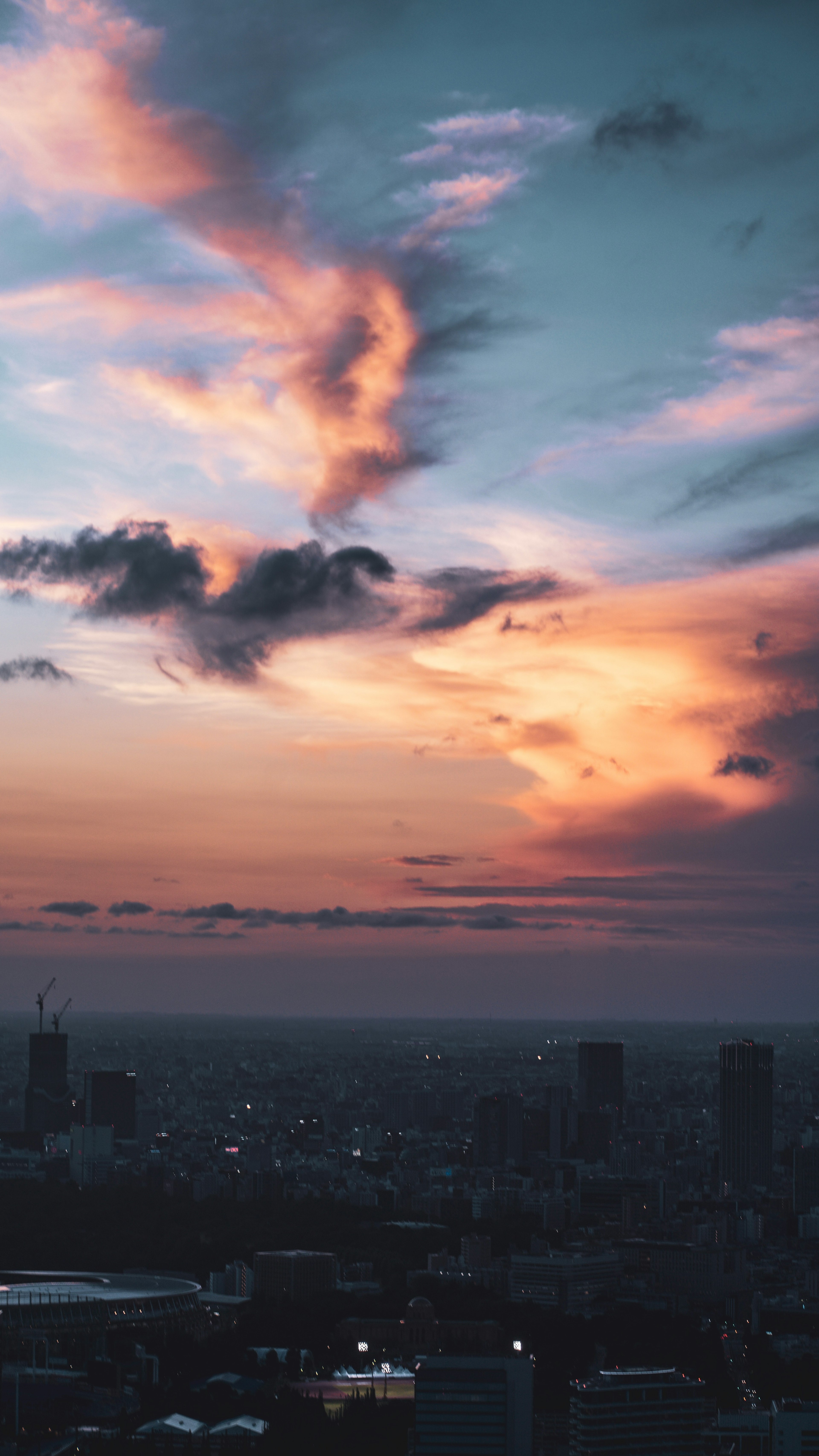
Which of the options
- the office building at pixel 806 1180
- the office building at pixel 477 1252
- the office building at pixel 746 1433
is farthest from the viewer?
the office building at pixel 806 1180

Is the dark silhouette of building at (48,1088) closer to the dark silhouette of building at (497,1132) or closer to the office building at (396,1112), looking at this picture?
the office building at (396,1112)

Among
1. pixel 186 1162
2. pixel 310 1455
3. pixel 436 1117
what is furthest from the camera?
pixel 436 1117

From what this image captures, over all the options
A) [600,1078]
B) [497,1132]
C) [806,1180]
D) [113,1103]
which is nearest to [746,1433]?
[806,1180]

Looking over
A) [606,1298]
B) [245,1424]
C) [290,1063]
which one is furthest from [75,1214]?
[290,1063]

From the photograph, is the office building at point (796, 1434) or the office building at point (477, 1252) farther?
the office building at point (477, 1252)

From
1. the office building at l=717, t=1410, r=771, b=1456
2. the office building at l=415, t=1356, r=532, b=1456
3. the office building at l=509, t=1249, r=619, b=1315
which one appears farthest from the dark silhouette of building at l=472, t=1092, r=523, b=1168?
the office building at l=415, t=1356, r=532, b=1456

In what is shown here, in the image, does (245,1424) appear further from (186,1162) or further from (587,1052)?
(587,1052)

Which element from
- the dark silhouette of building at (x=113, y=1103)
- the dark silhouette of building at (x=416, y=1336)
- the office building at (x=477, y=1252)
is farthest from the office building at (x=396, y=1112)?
the dark silhouette of building at (x=416, y=1336)
